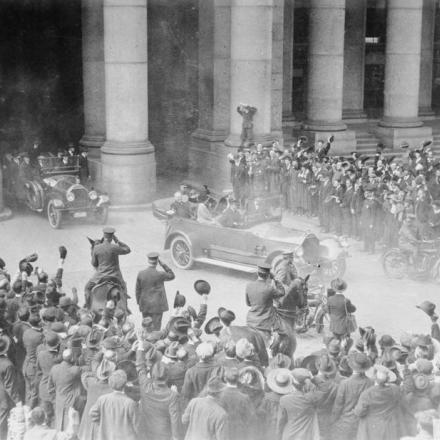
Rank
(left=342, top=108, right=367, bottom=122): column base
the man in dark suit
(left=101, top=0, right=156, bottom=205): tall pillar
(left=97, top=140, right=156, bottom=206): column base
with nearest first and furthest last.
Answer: the man in dark suit, (left=101, top=0, right=156, bottom=205): tall pillar, (left=97, top=140, right=156, bottom=206): column base, (left=342, top=108, right=367, bottom=122): column base

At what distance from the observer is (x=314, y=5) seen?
29.9 m

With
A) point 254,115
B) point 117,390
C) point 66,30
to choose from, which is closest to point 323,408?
point 117,390

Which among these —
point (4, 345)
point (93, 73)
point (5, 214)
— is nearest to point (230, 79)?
point (93, 73)

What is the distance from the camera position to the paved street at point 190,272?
1617cm

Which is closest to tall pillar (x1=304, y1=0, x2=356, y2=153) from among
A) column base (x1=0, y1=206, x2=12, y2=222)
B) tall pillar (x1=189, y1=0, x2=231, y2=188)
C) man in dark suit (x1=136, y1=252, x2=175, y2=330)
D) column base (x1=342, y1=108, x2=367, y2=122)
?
column base (x1=342, y1=108, x2=367, y2=122)

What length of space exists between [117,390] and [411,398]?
2855 millimetres

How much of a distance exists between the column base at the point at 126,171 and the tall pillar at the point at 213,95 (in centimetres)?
283

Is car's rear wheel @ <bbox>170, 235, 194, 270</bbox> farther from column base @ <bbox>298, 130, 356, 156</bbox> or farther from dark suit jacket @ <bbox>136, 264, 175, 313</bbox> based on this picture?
column base @ <bbox>298, 130, 356, 156</bbox>

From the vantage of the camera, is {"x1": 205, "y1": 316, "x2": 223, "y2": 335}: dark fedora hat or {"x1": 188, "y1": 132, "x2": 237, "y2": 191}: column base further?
{"x1": 188, "y1": 132, "x2": 237, "y2": 191}: column base

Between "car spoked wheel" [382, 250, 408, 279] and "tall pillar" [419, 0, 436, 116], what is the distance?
18.8 meters

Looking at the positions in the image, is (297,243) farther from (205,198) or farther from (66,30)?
(66,30)

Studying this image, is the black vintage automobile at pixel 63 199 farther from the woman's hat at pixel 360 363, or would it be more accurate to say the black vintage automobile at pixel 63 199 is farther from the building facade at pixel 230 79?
the woman's hat at pixel 360 363

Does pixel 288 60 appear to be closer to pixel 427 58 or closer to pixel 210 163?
pixel 210 163

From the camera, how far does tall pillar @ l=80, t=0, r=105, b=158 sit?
88.4 ft
